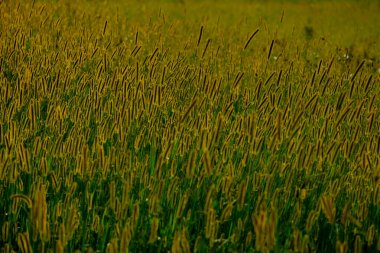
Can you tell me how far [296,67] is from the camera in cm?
388

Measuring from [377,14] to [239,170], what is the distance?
Result: 402 inches

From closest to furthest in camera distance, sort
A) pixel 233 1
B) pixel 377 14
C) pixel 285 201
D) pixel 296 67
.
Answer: pixel 285 201 < pixel 296 67 < pixel 377 14 < pixel 233 1

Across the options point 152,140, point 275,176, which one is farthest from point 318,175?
point 152,140

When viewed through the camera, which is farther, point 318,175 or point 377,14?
point 377,14

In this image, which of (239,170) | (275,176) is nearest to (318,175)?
(275,176)

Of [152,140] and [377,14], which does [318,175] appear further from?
[377,14]

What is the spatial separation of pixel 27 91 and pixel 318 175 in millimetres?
1413

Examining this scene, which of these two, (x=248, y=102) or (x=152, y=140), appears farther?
(x=248, y=102)

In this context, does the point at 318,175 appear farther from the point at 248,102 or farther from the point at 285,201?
the point at 248,102

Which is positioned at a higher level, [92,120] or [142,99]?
[142,99]

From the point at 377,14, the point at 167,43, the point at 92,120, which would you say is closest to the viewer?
the point at 92,120

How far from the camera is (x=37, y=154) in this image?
191cm

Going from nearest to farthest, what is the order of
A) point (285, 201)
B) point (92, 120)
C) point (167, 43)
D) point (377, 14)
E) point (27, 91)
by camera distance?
point (285, 201) < point (92, 120) < point (27, 91) < point (167, 43) < point (377, 14)

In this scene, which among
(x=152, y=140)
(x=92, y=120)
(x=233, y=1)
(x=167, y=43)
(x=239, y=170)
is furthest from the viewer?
(x=233, y=1)
